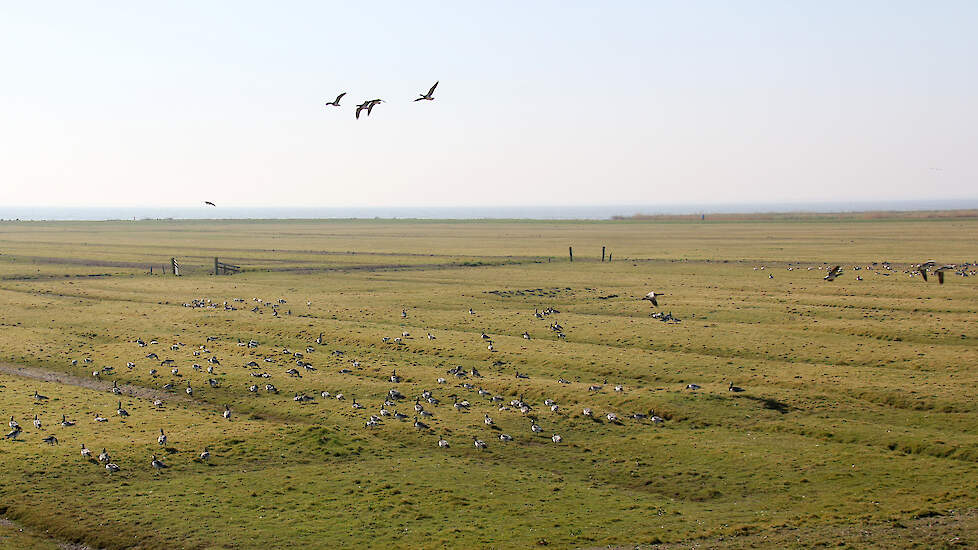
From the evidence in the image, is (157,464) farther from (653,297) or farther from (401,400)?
(653,297)

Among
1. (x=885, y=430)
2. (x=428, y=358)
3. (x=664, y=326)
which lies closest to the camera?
(x=885, y=430)

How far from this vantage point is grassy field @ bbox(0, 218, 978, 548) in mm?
24531

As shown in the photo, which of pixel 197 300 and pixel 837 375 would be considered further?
pixel 197 300

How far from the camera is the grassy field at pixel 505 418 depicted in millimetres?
24531

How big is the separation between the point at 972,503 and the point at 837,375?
14228mm

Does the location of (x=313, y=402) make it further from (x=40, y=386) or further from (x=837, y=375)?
(x=837, y=375)

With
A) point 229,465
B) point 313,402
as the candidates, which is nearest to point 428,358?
point 313,402

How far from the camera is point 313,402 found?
3675 centimetres

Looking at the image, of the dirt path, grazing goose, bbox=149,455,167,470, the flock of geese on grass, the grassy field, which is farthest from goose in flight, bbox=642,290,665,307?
grazing goose, bbox=149,455,167,470

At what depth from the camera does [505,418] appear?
34.1 m

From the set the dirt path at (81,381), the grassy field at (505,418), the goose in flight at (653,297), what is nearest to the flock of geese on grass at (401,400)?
the grassy field at (505,418)

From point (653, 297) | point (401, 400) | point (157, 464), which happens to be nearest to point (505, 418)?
point (401, 400)

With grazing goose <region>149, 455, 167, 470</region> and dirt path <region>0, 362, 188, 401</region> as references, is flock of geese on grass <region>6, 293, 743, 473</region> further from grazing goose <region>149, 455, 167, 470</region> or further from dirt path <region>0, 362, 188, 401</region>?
dirt path <region>0, 362, 188, 401</region>

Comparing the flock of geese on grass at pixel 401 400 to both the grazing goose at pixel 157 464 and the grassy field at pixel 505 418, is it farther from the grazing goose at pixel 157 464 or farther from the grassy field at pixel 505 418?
the grassy field at pixel 505 418
